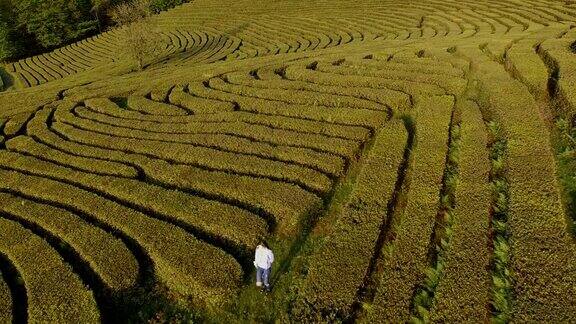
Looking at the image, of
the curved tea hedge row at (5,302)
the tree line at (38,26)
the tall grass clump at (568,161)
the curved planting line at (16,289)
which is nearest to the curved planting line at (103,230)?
the curved planting line at (16,289)

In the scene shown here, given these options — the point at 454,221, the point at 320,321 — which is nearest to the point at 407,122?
the point at 454,221

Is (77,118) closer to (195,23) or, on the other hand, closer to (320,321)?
(320,321)

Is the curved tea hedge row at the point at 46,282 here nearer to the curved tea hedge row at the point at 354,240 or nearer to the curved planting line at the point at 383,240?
the curved tea hedge row at the point at 354,240

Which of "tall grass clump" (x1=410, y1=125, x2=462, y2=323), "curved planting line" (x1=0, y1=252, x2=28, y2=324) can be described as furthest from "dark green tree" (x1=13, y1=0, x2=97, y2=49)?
"tall grass clump" (x1=410, y1=125, x2=462, y2=323)

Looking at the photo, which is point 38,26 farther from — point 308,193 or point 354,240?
point 354,240

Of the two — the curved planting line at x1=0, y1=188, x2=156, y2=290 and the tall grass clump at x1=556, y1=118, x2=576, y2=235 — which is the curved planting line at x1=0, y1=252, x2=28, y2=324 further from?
the tall grass clump at x1=556, y1=118, x2=576, y2=235

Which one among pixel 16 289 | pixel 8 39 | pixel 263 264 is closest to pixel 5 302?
pixel 16 289
